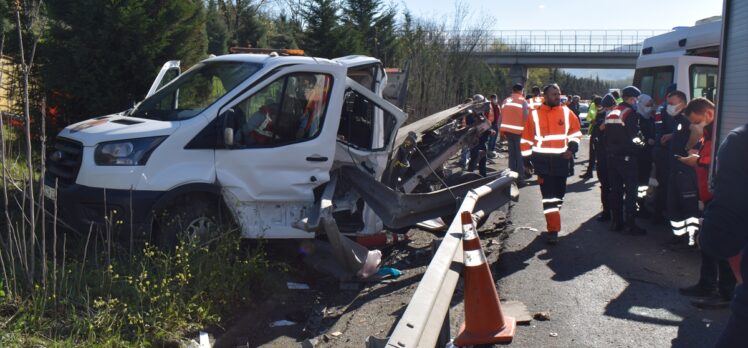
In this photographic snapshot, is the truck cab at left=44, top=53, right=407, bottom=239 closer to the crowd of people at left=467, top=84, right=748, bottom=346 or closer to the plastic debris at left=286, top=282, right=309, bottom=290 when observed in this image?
the plastic debris at left=286, top=282, right=309, bottom=290

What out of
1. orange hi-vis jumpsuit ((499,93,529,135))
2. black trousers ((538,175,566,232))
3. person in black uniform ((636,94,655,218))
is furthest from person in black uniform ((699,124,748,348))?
orange hi-vis jumpsuit ((499,93,529,135))

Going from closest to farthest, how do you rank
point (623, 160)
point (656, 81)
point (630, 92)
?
point (623, 160)
point (630, 92)
point (656, 81)

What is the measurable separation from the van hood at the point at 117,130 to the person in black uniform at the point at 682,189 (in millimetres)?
5267

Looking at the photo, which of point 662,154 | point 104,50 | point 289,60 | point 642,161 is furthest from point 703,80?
point 104,50

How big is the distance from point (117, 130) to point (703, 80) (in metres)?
8.75

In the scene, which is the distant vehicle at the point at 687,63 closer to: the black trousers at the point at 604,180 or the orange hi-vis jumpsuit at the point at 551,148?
the black trousers at the point at 604,180

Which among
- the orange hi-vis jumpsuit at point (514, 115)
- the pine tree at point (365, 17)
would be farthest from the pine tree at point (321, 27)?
the orange hi-vis jumpsuit at point (514, 115)

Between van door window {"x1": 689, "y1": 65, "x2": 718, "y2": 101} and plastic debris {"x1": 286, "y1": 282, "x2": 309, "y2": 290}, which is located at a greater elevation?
van door window {"x1": 689, "y1": 65, "x2": 718, "y2": 101}

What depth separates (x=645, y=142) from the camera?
32.2 ft

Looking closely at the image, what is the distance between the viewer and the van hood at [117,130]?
627 centimetres

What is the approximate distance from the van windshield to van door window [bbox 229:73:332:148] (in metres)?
0.28

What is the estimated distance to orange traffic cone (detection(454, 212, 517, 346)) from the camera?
15.5ft

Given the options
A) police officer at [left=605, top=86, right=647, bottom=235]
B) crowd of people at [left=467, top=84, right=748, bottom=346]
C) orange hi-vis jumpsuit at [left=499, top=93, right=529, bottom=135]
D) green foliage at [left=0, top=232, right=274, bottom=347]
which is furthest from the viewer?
orange hi-vis jumpsuit at [left=499, top=93, right=529, bottom=135]

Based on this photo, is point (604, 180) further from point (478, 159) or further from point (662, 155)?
point (478, 159)
